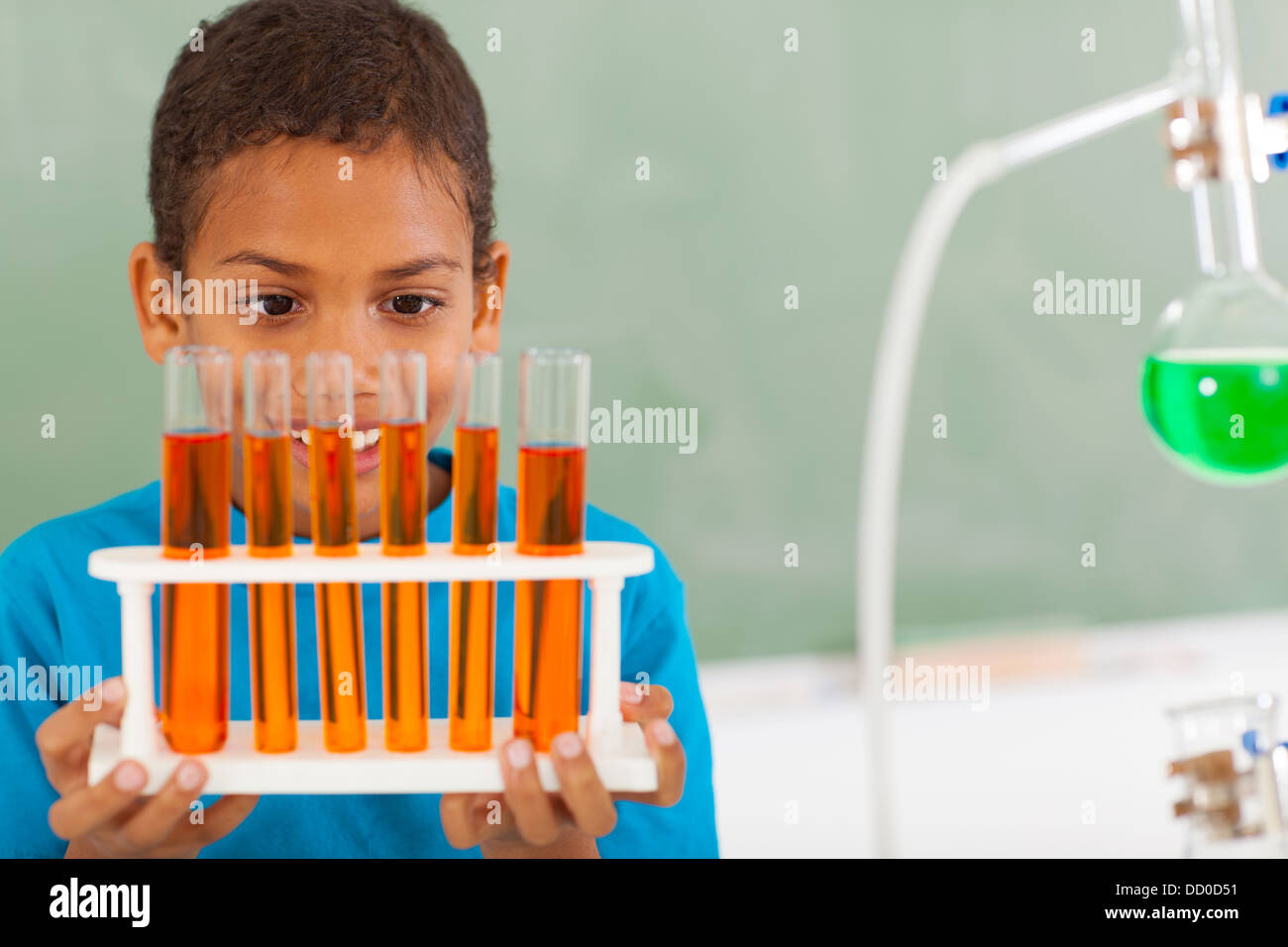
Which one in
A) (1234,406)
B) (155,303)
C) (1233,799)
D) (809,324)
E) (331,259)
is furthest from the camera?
(809,324)

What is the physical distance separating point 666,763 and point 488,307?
513 millimetres

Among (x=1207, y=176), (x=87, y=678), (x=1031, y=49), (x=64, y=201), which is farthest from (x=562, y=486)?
(x=1031, y=49)

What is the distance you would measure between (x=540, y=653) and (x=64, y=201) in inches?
45.9

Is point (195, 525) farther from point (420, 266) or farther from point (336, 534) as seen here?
point (420, 266)

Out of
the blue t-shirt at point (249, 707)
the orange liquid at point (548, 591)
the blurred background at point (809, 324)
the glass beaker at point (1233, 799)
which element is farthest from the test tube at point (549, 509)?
the blurred background at point (809, 324)

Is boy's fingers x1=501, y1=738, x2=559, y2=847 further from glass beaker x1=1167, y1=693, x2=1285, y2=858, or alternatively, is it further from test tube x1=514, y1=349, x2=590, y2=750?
glass beaker x1=1167, y1=693, x2=1285, y2=858

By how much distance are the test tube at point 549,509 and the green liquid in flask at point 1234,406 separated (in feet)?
0.91

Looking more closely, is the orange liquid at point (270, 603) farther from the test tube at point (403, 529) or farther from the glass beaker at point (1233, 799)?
the glass beaker at point (1233, 799)

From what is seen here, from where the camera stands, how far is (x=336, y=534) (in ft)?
1.98

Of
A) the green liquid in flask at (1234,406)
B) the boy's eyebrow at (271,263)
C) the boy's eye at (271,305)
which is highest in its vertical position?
the boy's eyebrow at (271,263)

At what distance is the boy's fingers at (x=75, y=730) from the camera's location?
0.63 m

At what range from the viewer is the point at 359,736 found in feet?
2.01

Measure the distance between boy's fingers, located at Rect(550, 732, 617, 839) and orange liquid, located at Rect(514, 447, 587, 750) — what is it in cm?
2

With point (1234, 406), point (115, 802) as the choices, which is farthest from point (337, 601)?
point (1234, 406)
